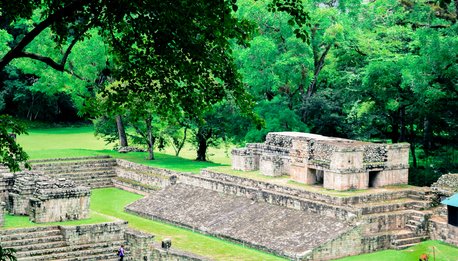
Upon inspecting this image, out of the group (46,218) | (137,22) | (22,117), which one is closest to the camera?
(137,22)

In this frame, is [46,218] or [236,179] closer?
[46,218]

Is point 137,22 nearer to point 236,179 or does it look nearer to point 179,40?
point 179,40

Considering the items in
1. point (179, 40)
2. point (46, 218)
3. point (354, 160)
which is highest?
point (179, 40)

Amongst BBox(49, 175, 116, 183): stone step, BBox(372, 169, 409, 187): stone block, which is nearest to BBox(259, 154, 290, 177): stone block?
BBox(372, 169, 409, 187): stone block

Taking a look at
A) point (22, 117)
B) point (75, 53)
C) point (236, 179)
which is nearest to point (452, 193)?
point (236, 179)

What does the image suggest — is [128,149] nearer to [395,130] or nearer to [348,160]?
[395,130]

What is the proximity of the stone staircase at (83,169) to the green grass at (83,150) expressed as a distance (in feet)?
2.64

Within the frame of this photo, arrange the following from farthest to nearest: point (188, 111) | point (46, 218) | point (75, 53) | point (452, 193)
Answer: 1. point (75, 53)
2. point (452, 193)
3. point (46, 218)
4. point (188, 111)

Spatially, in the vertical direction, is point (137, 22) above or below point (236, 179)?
above

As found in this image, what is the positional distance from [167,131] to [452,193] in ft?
45.1

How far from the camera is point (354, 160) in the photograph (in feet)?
77.8

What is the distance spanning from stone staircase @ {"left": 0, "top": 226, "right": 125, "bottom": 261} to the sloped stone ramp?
376 cm

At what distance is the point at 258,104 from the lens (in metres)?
33.0

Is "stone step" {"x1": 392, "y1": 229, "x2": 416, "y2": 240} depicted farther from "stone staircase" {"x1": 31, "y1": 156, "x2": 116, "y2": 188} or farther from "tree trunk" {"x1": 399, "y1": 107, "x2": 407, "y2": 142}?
"stone staircase" {"x1": 31, "y1": 156, "x2": 116, "y2": 188}
